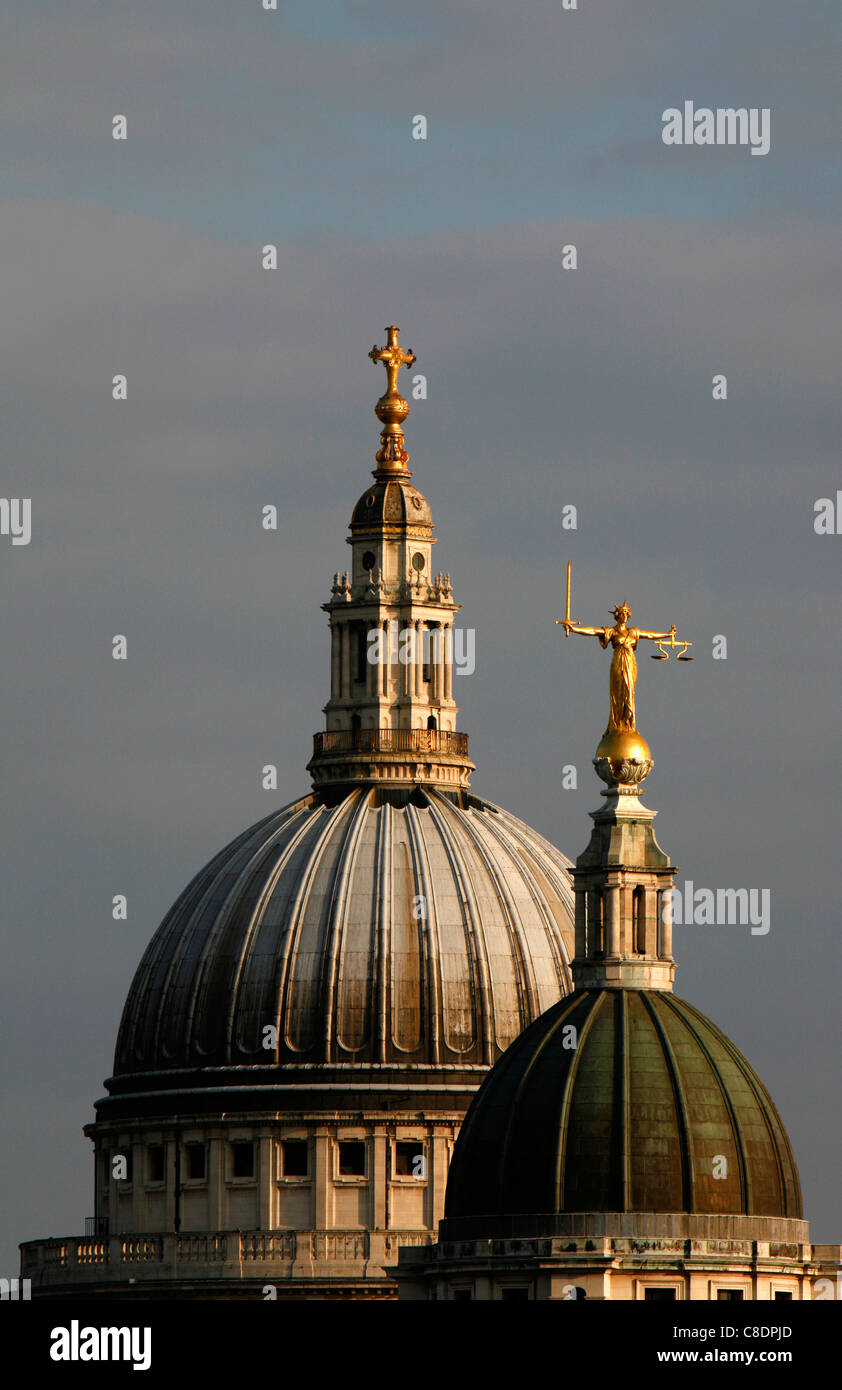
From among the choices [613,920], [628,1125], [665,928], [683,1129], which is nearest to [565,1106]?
[628,1125]

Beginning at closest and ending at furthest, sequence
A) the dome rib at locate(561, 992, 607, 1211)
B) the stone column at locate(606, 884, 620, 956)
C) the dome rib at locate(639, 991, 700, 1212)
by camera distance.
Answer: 1. the dome rib at locate(639, 991, 700, 1212)
2. the dome rib at locate(561, 992, 607, 1211)
3. the stone column at locate(606, 884, 620, 956)

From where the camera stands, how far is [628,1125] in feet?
574

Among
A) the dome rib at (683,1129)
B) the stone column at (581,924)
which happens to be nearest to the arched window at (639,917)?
the stone column at (581,924)

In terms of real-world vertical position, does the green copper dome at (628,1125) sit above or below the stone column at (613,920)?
below

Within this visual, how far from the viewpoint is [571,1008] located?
180 m

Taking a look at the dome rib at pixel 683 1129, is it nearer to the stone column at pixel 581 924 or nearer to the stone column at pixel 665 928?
the stone column at pixel 665 928

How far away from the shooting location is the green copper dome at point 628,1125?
575 feet

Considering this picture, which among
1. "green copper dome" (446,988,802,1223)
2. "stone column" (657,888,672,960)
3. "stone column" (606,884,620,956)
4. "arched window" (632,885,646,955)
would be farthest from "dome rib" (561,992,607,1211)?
"stone column" (657,888,672,960)

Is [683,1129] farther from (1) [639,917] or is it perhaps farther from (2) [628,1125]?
(1) [639,917]

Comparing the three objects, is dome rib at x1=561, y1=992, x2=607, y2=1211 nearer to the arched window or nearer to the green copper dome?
the green copper dome

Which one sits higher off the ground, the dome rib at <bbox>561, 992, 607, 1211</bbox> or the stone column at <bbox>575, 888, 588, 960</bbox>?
the stone column at <bbox>575, 888, 588, 960</bbox>

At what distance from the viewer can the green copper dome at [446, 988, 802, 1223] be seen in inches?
6895
